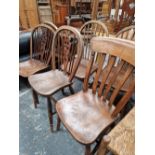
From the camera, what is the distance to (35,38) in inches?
73.7

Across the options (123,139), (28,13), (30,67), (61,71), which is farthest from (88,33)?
(28,13)

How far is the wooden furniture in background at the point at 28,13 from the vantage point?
3969 millimetres

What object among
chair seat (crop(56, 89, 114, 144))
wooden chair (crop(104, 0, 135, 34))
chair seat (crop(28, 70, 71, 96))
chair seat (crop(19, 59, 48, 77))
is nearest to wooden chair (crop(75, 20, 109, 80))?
chair seat (crop(28, 70, 71, 96))

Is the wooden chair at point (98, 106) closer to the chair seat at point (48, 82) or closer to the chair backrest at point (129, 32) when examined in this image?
the chair seat at point (48, 82)

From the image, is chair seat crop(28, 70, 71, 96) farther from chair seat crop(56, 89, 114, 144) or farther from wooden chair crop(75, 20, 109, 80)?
wooden chair crop(75, 20, 109, 80)

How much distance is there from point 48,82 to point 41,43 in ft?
2.07

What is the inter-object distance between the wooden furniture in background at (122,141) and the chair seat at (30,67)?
3.91ft

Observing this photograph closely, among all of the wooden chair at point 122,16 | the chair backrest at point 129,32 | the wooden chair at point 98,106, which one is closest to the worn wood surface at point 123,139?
the wooden chair at point 98,106

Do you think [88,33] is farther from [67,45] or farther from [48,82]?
[48,82]

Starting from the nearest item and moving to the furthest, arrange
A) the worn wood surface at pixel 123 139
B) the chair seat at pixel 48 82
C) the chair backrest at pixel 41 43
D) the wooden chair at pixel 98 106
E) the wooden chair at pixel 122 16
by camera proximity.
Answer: the worn wood surface at pixel 123 139, the wooden chair at pixel 98 106, the chair seat at pixel 48 82, the chair backrest at pixel 41 43, the wooden chair at pixel 122 16

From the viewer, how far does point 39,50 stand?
188 cm

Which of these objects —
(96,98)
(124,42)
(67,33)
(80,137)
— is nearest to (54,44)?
(67,33)
